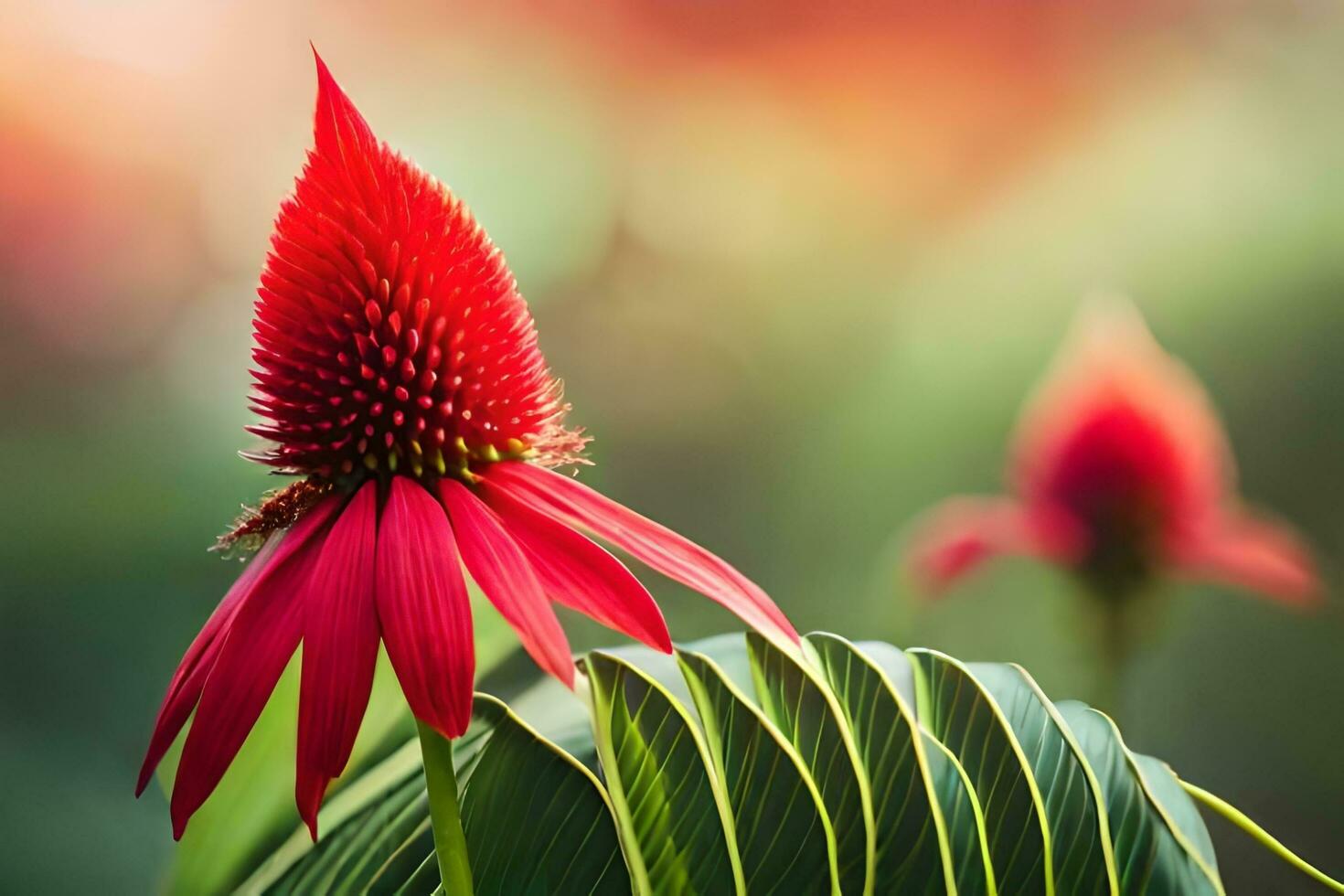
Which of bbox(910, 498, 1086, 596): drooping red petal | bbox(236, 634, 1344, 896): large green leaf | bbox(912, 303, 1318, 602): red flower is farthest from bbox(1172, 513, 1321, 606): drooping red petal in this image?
bbox(236, 634, 1344, 896): large green leaf

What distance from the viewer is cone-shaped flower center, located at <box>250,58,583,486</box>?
1.02 ft

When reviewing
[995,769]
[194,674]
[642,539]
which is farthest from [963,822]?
[194,674]

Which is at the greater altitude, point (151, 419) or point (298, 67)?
point (298, 67)

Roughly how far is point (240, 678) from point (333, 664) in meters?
0.03

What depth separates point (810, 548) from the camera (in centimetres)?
70

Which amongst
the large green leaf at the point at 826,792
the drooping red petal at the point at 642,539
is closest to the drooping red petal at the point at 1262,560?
the large green leaf at the point at 826,792

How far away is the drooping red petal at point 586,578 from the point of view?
272mm

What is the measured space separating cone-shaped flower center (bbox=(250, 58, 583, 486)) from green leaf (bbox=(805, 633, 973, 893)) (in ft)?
0.52

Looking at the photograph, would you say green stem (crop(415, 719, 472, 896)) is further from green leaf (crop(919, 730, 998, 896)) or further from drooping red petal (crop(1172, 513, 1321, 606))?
drooping red petal (crop(1172, 513, 1321, 606))

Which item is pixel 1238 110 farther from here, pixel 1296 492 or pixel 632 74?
pixel 632 74

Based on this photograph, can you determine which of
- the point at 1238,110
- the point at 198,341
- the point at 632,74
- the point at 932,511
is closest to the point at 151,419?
the point at 198,341

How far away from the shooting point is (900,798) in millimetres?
327

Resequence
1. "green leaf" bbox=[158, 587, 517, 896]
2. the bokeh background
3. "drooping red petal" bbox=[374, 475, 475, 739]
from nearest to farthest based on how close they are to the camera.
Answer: "drooping red petal" bbox=[374, 475, 475, 739], "green leaf" bbox=[158, 587, 517, 896], the bokeh background

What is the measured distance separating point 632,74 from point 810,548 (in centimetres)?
35
